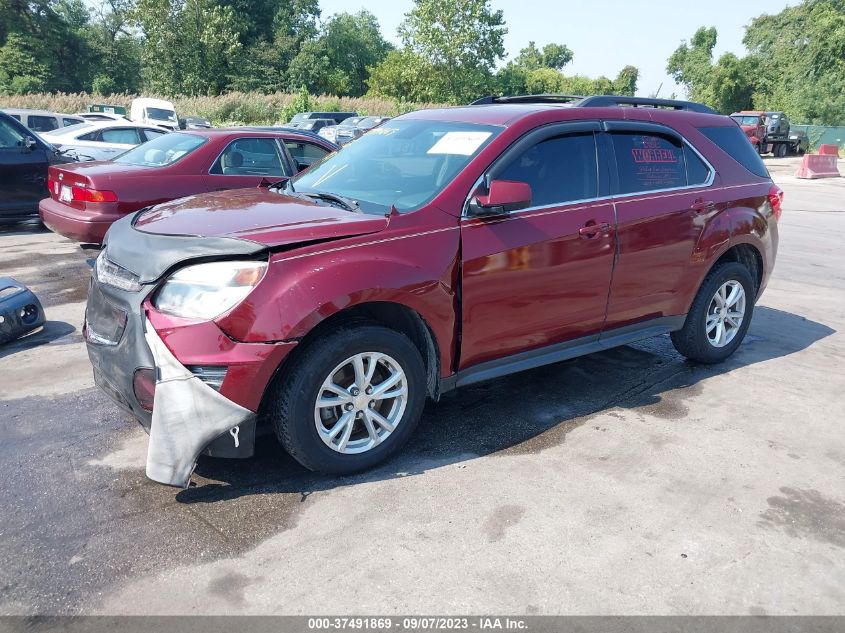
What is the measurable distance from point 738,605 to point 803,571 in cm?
44

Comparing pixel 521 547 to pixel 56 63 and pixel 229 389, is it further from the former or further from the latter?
pixel 56 63

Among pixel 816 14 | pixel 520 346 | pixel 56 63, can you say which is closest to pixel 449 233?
pixel 520 346

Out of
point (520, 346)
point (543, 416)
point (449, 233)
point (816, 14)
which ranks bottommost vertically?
point (543, 416)

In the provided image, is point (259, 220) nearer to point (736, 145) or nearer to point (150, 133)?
point (736, 145)

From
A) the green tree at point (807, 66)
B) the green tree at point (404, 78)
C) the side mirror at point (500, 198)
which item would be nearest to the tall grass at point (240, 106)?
the green tree at point (404, 78)

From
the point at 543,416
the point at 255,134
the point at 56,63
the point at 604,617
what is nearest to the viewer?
the point at 604,617

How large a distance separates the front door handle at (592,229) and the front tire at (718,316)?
4.19ft

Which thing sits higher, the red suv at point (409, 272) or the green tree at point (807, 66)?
the green tree at point (807, 66)

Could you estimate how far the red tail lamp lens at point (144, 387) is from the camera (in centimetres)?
316

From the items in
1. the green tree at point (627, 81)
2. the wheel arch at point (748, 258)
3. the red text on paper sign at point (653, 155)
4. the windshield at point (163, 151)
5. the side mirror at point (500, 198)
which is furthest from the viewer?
the green tree at point (627, 81)

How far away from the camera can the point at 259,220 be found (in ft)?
11.6

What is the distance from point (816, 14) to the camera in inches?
1981

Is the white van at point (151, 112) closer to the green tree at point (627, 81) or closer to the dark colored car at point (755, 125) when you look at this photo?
the dark colored car at point (755, 125)

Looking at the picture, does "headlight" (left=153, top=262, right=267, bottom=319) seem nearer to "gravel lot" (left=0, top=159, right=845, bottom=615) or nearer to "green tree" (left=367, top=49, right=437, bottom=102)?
"gravel lot" (left=0, top=159, right=845, bottom=615)
